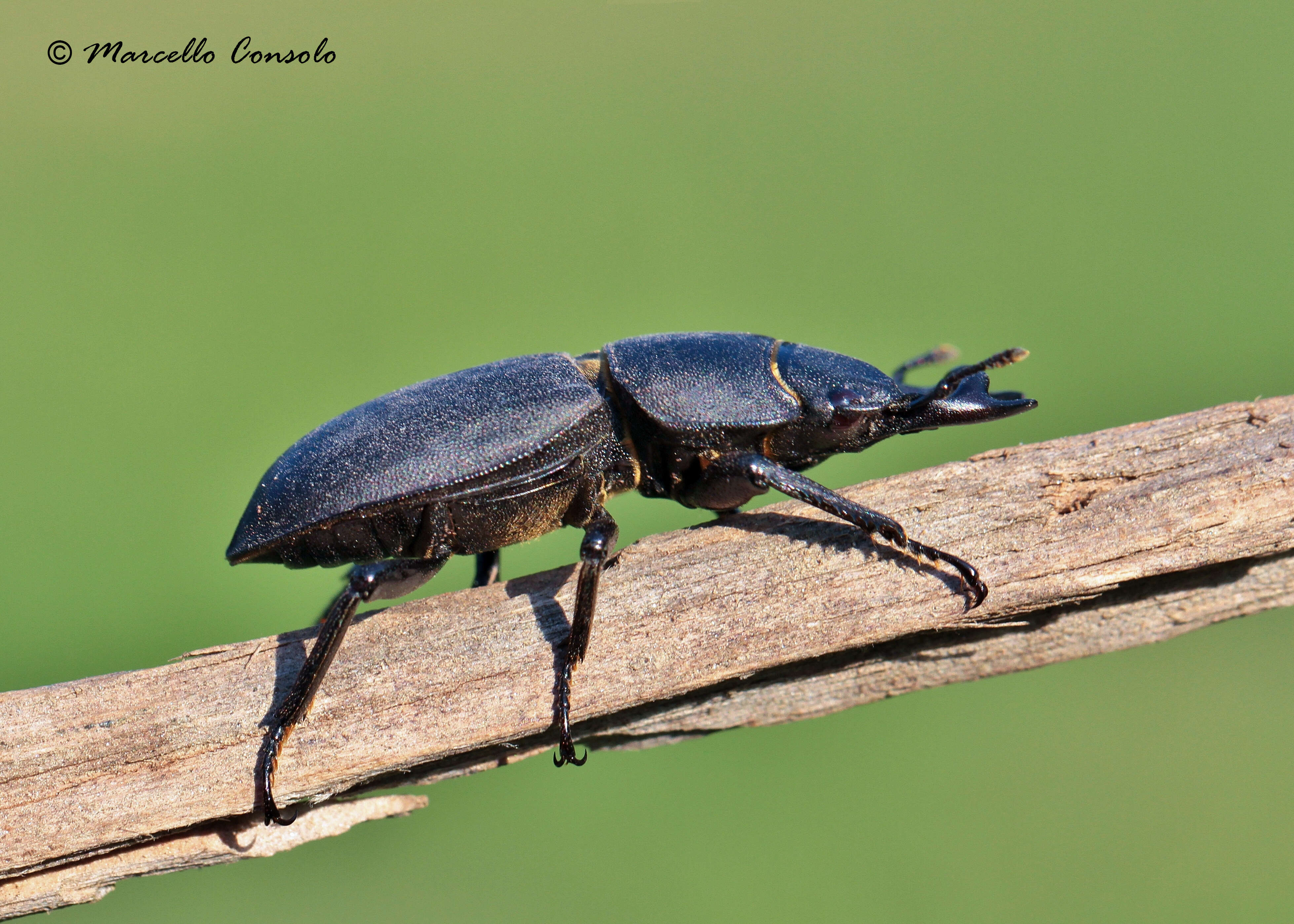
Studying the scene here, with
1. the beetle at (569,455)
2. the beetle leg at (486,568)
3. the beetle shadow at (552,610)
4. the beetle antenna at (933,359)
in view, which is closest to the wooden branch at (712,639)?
the beetle shadow at (552,610)

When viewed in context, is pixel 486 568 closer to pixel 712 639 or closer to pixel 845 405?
pixel 712 639

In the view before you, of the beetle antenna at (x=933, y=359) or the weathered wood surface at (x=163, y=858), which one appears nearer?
the weathered wood surface at (x=163, y=858)

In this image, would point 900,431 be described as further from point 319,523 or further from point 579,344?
point 579,344

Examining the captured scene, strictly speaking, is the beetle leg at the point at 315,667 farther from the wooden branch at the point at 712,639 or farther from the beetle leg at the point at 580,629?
the beetle leg at the point at 580,629


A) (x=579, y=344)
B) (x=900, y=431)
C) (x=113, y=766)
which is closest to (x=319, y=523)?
(x=113, y=766)

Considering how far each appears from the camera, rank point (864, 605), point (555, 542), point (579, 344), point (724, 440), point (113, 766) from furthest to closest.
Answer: point (579, 344) < point (555, 542) < point (724, 440) < point (864, 605) < point (113, 766)

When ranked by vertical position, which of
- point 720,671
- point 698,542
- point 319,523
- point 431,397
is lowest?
point 720,671
